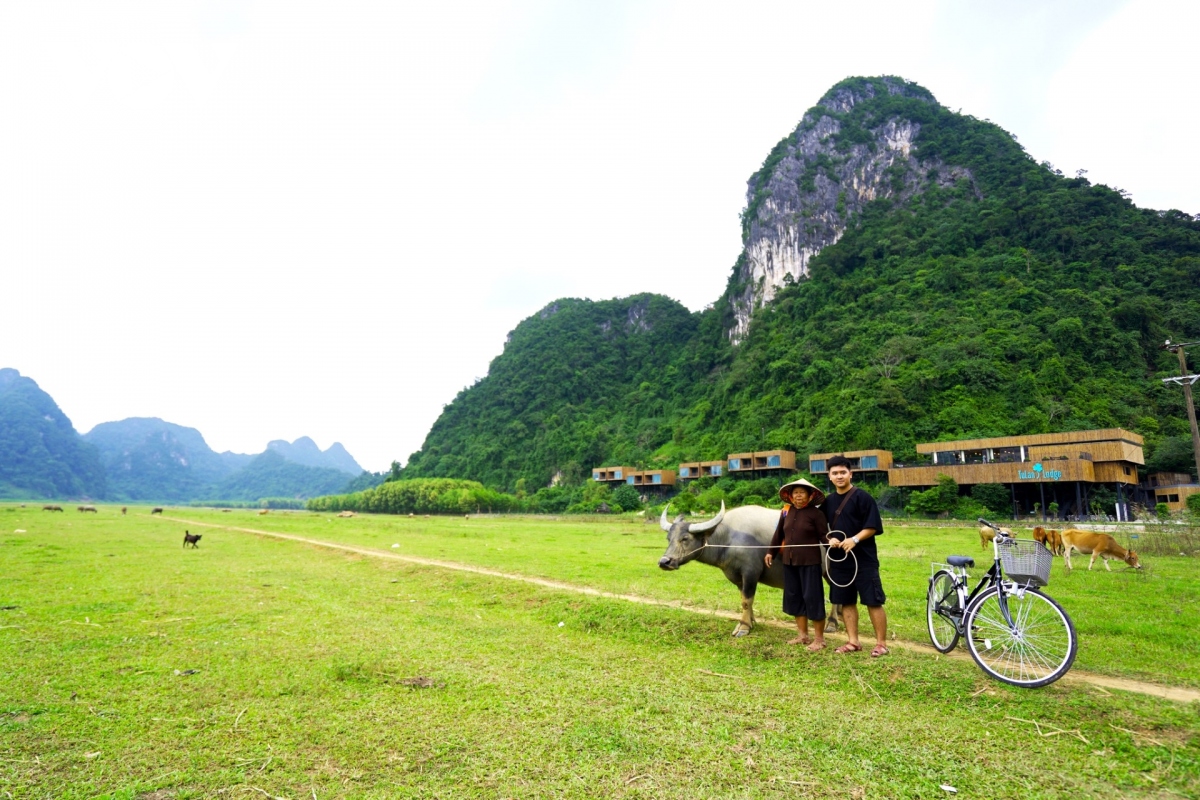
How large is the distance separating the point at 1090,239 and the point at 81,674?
312 ft

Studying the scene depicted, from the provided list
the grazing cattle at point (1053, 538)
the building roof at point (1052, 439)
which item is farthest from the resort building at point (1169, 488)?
the grazing cattle at point (1053, 538)

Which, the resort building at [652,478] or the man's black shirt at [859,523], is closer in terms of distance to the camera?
the man's black shirt at [859,523]

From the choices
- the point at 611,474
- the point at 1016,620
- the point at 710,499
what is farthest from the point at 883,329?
the point at 1016,620

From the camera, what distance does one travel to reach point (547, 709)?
4.76 meters

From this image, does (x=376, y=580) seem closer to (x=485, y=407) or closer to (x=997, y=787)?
(x=997, y=787)

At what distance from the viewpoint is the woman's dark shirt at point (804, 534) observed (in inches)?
245

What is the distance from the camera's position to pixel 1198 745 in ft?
12.5

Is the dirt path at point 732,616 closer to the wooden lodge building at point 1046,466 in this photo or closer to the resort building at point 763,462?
the wooden lodge building at point 1046,466

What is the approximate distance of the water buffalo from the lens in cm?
743

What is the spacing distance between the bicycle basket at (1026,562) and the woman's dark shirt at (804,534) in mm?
1613

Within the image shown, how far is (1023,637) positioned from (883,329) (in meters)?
76.8

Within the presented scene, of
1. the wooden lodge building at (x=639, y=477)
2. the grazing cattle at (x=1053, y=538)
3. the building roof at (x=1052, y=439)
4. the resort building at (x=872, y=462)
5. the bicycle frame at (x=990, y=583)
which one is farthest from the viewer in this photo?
the wooden lodge building at (x=639, y=477)

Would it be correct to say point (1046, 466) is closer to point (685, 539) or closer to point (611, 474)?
point (685, 539)

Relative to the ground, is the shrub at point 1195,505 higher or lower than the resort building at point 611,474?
lower
